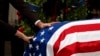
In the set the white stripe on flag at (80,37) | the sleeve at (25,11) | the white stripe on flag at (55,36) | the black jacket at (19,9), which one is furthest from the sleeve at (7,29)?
the white stripe on flag at (80,37)

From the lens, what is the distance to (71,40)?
357 centimetres

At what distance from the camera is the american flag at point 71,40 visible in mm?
3549

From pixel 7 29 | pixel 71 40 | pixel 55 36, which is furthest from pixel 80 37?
pixel 7 29

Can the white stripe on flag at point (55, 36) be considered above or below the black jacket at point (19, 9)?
below

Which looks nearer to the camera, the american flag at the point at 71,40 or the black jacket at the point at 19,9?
the american flag at the point at 71,40

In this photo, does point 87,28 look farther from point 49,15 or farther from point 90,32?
point 49,15

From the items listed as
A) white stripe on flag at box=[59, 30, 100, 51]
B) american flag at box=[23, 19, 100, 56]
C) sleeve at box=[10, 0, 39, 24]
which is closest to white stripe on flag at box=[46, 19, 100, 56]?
american flag at box=[23, 19, 100, 56]

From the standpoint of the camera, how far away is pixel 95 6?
15.1ft

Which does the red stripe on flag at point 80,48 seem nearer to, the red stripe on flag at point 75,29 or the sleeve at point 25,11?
the red stripe on flag at point 75,29

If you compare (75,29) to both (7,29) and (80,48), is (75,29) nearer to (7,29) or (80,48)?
(80,48)

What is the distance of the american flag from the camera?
3.55m

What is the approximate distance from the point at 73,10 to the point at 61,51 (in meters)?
2.65

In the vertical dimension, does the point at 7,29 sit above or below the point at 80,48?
above

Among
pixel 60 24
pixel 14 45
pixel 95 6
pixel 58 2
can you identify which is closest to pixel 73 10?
pixel 58 2
